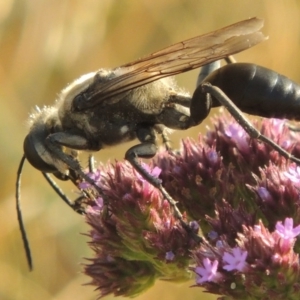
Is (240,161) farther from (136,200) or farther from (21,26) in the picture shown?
(21,26)

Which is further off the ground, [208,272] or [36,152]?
[36,152]

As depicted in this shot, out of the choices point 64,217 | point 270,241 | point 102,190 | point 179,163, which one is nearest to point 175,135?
point 64,217

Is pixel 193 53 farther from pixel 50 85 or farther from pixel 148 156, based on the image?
Answer: pixel 50 85

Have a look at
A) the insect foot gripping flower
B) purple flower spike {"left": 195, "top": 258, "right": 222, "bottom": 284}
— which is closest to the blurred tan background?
the insect foot gripping flower

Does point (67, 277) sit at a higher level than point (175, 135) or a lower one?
lower

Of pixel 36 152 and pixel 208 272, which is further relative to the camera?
pixel 36 152

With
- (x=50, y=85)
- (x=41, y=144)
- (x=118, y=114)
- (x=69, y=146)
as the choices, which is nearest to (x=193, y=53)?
(x=118, y=114)
